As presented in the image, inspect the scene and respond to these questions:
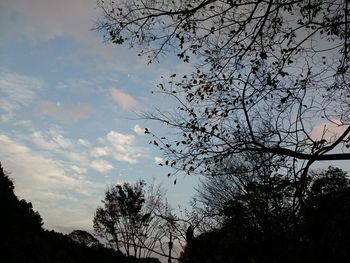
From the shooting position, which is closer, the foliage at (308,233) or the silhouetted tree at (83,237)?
the foliage at (308,233)

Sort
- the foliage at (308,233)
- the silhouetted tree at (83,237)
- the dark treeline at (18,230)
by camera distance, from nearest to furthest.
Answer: the foliage at (308,233) → the dark treeline at (18,230) → the silhouetted tree at (83,237)

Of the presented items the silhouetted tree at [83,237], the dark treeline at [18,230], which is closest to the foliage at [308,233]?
the dark treeline at [18,230]

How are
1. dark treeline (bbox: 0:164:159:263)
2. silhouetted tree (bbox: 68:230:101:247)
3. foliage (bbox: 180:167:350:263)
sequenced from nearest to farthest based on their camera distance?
foliage (bbox: 180:167:350:263), dark treeline (bbox: 0:164:159:263), silhouetted tree (bbox: 68:230:101:247)

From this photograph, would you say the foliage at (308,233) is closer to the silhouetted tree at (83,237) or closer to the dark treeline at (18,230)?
the dark treeline at (18,230)

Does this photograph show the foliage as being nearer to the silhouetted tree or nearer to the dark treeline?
the dark treeline

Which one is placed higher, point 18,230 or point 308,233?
point 18,230

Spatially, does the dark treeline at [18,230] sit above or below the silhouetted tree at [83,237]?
below

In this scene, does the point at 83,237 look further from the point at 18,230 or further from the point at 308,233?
the point at 308,233

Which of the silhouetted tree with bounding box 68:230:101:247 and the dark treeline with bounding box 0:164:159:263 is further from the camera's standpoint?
the silhouetted tree with bounding box 68:230:101:247

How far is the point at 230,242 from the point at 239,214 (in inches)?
21.2

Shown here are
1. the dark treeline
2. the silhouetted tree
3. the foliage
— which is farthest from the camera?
the silhouetted tree

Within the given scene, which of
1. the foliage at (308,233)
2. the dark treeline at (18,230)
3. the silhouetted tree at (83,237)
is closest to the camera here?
the foliage at (308,233)

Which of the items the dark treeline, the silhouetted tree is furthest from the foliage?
the silhouetted tree

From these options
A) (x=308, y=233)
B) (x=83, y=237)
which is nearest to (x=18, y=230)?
(x=308, y=233)
